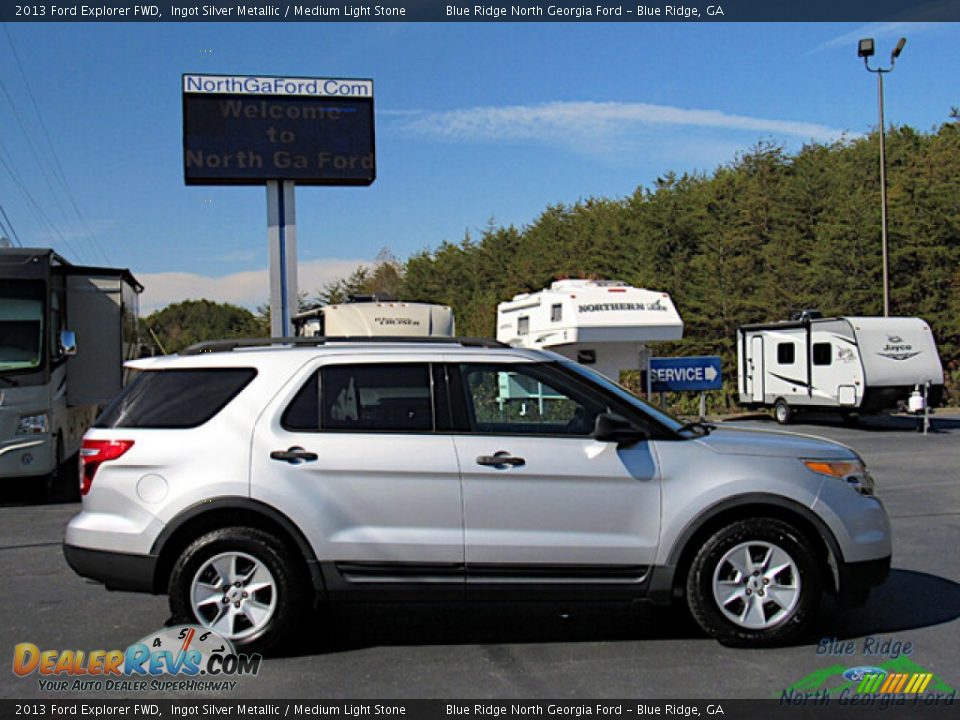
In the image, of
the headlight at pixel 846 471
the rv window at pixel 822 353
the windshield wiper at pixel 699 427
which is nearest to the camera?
the headlight at pixel 846 471

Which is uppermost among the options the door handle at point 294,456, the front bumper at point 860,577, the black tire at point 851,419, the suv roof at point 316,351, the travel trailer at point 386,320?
the travel trailer at point 386,320

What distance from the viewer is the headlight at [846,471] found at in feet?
19.1

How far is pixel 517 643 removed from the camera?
5.88m

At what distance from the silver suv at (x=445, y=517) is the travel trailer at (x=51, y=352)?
22.0ft

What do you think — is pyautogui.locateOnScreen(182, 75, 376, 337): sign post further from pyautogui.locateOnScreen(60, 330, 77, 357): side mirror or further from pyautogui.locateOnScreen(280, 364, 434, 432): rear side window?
pyautogui.locateOnScreen(280, 364, 434, 432): rear side window

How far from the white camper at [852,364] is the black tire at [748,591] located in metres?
17.4

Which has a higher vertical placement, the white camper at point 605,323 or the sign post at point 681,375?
the white camper at point 605,323

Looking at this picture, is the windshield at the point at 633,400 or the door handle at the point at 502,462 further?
the windshield at the point at 633,400

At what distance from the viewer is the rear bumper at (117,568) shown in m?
5.63

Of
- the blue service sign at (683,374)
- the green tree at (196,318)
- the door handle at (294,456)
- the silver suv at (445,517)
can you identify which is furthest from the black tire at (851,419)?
the green tree at (196,318)

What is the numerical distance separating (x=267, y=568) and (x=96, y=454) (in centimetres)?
124

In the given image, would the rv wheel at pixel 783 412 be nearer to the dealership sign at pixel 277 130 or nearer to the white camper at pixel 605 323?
the white camper at pixel 605 323
